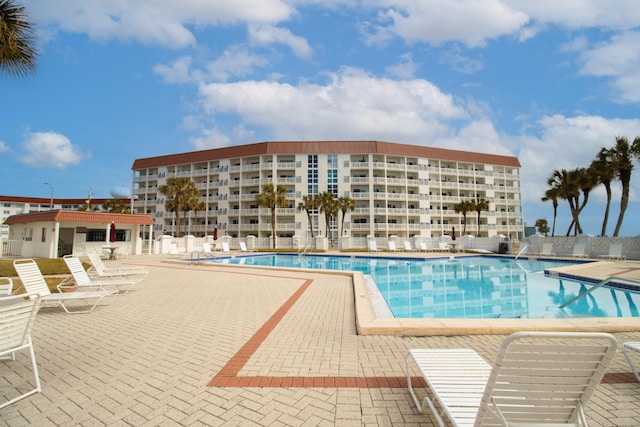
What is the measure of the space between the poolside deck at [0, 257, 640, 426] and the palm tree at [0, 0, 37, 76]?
24.7 feet

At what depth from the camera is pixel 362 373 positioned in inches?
150

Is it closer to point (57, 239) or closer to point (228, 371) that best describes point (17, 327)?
point (228, 371)

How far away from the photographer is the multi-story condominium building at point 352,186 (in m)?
49.2

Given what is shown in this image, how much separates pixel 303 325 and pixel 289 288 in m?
4.22

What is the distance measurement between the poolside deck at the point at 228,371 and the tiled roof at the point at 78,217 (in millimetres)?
18208

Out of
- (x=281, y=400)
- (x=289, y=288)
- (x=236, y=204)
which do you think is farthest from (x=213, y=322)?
(x=236, y=204)

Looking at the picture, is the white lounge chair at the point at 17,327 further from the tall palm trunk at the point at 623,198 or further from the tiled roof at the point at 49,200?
the tiled roof at the point at 49,200

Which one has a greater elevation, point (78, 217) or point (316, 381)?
point (78, 217)

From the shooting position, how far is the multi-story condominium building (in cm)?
4916

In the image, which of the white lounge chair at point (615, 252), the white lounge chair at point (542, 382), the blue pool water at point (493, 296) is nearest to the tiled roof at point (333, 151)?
the white lounge chair at point (615, 252)

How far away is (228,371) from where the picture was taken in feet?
12.6

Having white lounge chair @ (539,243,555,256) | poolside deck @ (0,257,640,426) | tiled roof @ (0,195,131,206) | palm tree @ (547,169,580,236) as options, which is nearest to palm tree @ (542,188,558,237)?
palm tree @ (547,169,580,236)

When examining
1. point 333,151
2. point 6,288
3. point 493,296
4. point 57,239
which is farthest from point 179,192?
point 493,296

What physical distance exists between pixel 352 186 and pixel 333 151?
6031 millimetres
